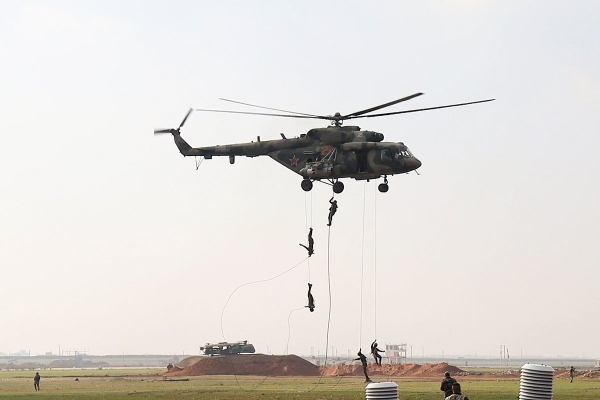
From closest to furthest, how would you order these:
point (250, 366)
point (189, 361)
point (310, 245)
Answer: point (310, 245) < point (250, 366) < point (189, 361)

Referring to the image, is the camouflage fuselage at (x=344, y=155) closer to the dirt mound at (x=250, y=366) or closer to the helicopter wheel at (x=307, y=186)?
the helicopter wheel at (x=307, y=186)

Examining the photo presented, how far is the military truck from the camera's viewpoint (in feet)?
393

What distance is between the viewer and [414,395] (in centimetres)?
5338

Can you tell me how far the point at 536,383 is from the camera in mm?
25500

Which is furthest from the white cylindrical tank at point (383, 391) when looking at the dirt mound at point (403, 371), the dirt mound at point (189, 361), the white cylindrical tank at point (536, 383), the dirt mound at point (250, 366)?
the dirt mound at point (189, 361)

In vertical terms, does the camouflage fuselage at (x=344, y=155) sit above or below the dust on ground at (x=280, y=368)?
above

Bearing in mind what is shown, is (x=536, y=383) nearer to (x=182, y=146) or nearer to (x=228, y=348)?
(x=182, y=146)

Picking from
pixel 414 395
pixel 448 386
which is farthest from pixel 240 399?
pixel 448 386

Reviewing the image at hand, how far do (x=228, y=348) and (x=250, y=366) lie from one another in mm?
8871

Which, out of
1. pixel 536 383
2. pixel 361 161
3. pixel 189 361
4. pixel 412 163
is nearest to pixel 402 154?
pixel 412 163

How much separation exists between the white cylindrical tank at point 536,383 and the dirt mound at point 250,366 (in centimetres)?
8182

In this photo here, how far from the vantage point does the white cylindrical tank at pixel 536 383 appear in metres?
25.5

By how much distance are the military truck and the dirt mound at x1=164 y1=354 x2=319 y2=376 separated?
3818mm

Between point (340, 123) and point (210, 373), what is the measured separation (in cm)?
6697
